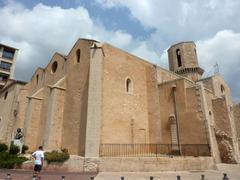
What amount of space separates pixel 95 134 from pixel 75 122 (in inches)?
140

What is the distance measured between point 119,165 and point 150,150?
6643 mm

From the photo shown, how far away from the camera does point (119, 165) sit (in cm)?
1170

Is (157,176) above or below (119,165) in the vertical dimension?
below

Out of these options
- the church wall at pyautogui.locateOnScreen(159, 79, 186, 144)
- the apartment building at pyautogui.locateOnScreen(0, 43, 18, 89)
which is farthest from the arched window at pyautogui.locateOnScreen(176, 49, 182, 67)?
the apartment building at pyautogui.locateOnScreen(0, 43, 18, 89)

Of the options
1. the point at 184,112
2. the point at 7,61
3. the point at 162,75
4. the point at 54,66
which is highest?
the point at 7,61

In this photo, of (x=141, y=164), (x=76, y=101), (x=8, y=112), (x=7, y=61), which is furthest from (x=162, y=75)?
(x=7, y=61)

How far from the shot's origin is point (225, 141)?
17000 mm

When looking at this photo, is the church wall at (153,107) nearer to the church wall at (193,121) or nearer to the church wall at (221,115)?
the church wall at (193,121)

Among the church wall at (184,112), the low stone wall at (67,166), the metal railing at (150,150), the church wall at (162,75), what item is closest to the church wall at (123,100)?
the metal railing at (150,150)

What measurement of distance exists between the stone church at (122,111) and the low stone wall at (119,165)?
0.67m

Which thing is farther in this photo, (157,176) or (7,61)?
(7,61)

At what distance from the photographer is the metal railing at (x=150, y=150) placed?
1447cm

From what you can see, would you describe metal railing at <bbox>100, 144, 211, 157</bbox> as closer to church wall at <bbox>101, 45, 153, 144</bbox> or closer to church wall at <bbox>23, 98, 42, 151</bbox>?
church wall at <bbox>101, 45, 153, 144</bbox>

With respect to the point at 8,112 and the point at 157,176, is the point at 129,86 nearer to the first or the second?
the point at 157,176
